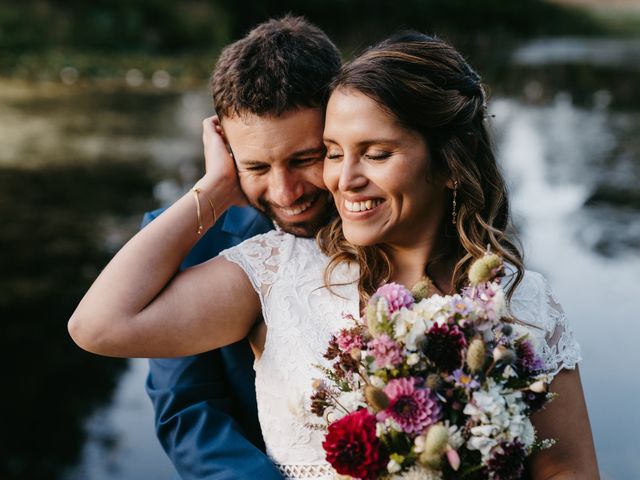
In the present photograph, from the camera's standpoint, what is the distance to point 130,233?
789 cm

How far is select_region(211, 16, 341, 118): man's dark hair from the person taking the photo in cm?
258

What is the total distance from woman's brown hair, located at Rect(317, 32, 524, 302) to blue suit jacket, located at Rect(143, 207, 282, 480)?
15.4 inches

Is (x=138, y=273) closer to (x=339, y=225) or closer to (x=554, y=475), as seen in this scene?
(x=339, y=225)

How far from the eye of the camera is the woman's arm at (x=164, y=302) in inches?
89.3

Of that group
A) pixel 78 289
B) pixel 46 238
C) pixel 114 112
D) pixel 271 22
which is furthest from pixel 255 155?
pixel 114 112

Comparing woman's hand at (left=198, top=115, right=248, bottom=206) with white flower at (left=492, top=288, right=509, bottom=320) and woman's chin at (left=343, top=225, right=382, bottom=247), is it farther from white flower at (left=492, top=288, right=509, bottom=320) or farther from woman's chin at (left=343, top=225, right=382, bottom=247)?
white flower at (left=492, top=288, right=509, bottom=320)

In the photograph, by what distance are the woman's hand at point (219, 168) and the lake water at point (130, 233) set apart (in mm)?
2260

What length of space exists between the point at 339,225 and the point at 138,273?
663mm

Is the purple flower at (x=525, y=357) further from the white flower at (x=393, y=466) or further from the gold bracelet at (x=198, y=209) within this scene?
the gold bracelet at (x=198, y=209)

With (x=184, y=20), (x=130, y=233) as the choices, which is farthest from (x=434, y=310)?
(x=184, y=20)

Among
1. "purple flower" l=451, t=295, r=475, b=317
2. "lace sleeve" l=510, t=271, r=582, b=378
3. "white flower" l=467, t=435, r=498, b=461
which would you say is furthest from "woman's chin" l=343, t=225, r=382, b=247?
"white flower" l=467, t=435, r=498, b=461

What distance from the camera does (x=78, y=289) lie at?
21.6ft

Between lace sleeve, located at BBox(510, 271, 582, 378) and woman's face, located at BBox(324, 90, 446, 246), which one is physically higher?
woman's face, located at BBox(324, 90, 446, 246)

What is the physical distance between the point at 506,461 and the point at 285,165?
1271mm
